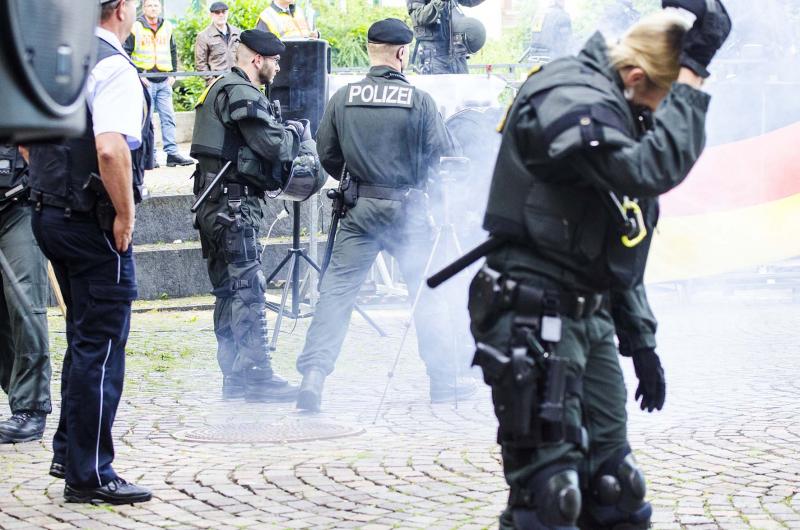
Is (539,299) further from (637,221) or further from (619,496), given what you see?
(619,496)

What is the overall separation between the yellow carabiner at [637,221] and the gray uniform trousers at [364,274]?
3770 mm

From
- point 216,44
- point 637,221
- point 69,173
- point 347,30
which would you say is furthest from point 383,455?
point 347,30

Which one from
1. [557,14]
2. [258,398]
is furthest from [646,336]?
[557,14]

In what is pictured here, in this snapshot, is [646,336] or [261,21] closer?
[646,336]

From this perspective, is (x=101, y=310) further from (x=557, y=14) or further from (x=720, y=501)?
(x=557, y=14)

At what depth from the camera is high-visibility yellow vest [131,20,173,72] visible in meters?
14.3

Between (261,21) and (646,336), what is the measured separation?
9908 millimetres

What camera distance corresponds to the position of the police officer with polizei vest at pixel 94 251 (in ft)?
16.8

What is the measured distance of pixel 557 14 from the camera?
1480 cm

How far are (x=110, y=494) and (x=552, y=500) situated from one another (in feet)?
7.57

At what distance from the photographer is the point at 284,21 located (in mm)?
13531

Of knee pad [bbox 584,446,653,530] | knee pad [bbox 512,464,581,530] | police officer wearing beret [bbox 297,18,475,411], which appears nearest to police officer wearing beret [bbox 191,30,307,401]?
police officer wearing beret [bbox 297,18,475,411]

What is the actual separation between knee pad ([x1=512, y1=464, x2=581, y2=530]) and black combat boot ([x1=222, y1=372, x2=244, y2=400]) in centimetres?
435

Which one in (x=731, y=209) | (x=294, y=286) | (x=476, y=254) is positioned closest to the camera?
(x=476, y=254)
